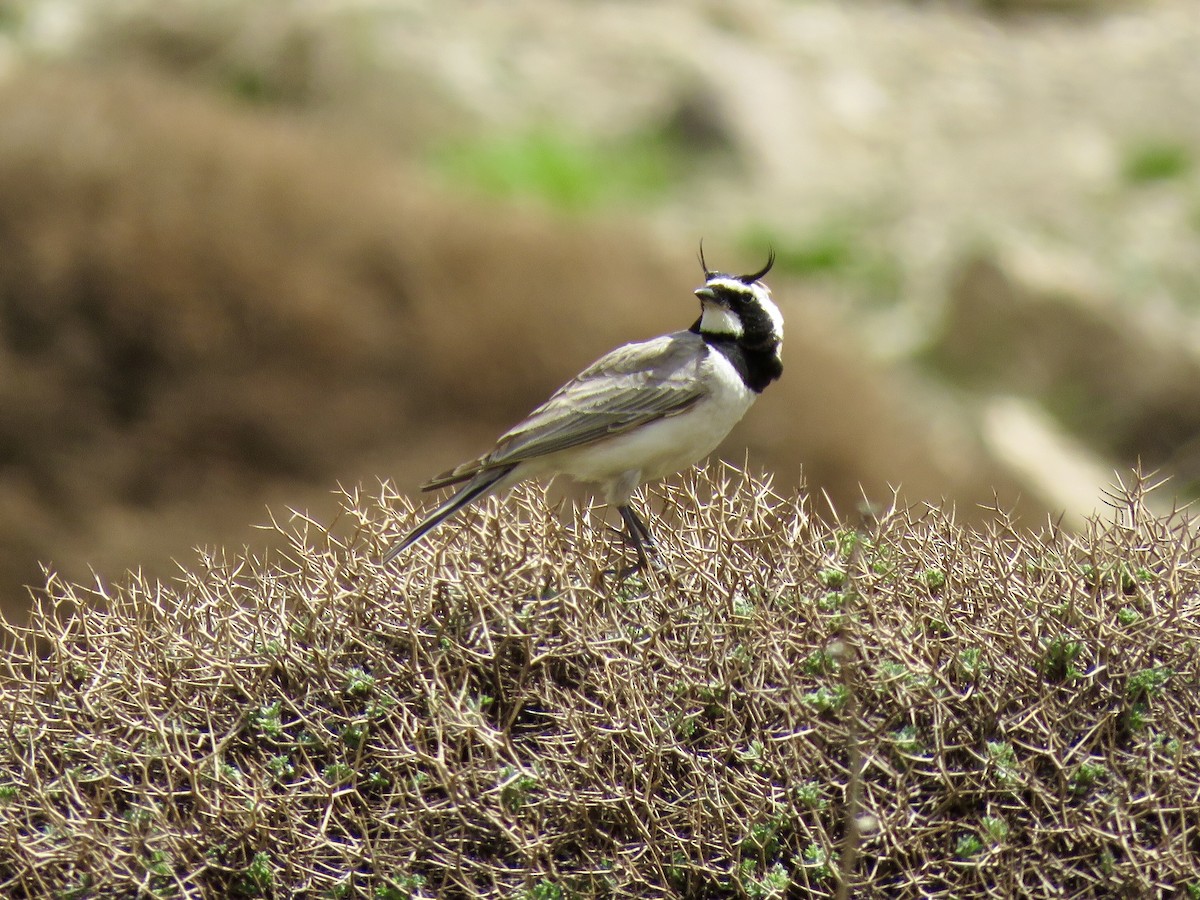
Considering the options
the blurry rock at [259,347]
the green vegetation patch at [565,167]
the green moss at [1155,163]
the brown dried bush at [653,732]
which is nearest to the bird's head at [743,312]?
the brown dried bush at [653,732]

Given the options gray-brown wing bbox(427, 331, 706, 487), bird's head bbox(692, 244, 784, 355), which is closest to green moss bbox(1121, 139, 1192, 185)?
bird's head bbox(692, 244, 784, 355)

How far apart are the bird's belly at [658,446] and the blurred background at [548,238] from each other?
1.82ft

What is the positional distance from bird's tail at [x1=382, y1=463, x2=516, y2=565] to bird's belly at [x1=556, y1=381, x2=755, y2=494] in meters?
0.22

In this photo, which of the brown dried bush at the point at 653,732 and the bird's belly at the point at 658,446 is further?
the bird's belly at the point at 658,446

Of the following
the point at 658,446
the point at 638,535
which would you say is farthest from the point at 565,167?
the point at 638,535

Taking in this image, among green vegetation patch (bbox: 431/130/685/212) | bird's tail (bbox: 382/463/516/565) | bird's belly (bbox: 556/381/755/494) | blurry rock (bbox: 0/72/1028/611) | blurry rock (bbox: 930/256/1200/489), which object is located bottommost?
blurry rock (bbox: 930/256/1200/489)

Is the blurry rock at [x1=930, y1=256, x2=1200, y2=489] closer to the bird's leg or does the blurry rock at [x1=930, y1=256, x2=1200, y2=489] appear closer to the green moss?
the green moss

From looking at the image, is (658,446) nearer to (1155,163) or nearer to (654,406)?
(654,406)

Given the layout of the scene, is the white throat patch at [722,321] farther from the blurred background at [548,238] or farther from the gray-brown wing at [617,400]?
the blurred background at [548,238]

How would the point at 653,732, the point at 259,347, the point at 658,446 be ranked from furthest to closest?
1. the point at 259,347
2. the point at 658,446
3. the point at 653,732

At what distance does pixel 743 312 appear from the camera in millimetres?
3857

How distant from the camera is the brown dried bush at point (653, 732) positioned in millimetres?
2467

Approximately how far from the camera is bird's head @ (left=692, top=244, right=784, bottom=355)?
3840 millimetres

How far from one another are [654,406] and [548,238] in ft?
11.7
